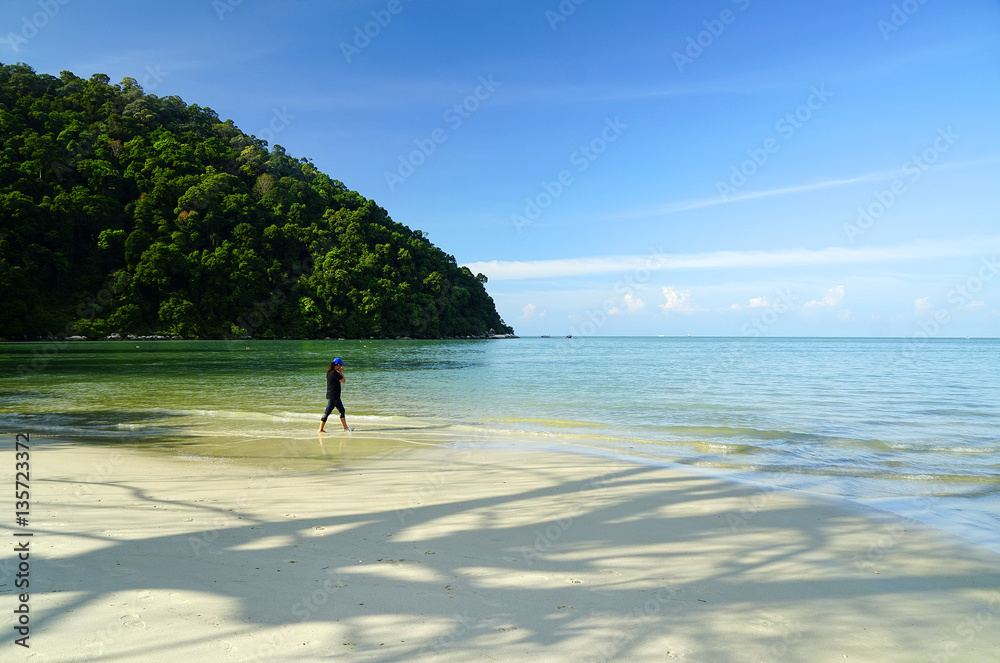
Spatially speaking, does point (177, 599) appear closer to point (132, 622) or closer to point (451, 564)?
point (132, 622)

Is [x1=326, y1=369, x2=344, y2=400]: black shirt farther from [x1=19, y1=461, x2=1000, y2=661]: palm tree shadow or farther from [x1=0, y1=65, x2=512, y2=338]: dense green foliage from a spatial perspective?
[x1=0, y1=65, x2=512, y2=338]: dense green foliage

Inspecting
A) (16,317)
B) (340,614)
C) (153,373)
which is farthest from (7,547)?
(16,317)

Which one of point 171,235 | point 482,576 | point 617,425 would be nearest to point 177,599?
point 482,576

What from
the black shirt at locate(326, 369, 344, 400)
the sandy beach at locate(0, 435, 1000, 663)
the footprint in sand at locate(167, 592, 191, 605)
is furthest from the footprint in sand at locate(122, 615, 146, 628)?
the black shirt at locate(326, 369, 344, 400)

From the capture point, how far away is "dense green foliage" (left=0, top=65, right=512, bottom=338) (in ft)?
281

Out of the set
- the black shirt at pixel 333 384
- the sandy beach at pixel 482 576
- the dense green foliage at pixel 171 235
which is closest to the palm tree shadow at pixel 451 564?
the sandy beach at pixel 482 576

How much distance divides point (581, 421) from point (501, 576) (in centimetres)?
1168

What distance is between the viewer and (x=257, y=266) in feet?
335

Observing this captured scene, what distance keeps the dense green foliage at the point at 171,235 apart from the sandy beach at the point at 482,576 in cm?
9602

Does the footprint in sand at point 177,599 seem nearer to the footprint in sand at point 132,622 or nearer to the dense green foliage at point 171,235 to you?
the footprint in sand at point 132,622

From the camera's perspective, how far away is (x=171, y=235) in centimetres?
9644

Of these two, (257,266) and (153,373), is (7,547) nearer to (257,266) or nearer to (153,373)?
→ (153,373)

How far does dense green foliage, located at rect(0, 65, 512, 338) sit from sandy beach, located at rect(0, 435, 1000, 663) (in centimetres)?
9602

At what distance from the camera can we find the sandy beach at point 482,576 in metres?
3.46
